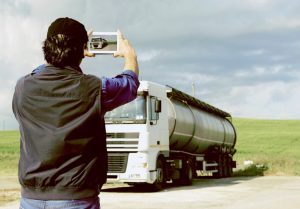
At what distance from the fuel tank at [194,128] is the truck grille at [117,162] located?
2623 mm

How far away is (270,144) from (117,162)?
4659cm

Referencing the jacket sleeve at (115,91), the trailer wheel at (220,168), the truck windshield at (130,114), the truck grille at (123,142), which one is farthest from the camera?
the trailer wheel at (220,168)

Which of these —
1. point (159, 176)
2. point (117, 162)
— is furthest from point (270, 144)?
point (117, 162)

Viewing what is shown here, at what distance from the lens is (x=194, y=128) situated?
843 inches

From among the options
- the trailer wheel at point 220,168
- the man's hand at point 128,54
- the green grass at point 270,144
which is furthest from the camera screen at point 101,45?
the green grass at point 270,144

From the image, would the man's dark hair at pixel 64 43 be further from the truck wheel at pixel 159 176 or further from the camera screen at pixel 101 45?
the truck wheel at pixel 159 176

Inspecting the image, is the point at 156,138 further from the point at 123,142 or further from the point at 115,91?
the point at 115,91

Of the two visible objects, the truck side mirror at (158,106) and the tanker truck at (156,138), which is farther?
the truck side mirror at (158,106)

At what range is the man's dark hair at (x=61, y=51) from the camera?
266 centimetres

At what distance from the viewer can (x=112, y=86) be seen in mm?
2650

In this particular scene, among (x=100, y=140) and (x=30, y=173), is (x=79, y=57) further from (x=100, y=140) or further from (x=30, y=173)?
(x=30, y=173)

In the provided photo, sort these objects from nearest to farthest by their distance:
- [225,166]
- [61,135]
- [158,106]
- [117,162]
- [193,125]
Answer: [61,135] → [117,162] → [158,106] → [193,125] → [225,166]

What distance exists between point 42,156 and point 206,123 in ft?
69.9

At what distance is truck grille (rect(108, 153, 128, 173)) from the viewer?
1672 cm
